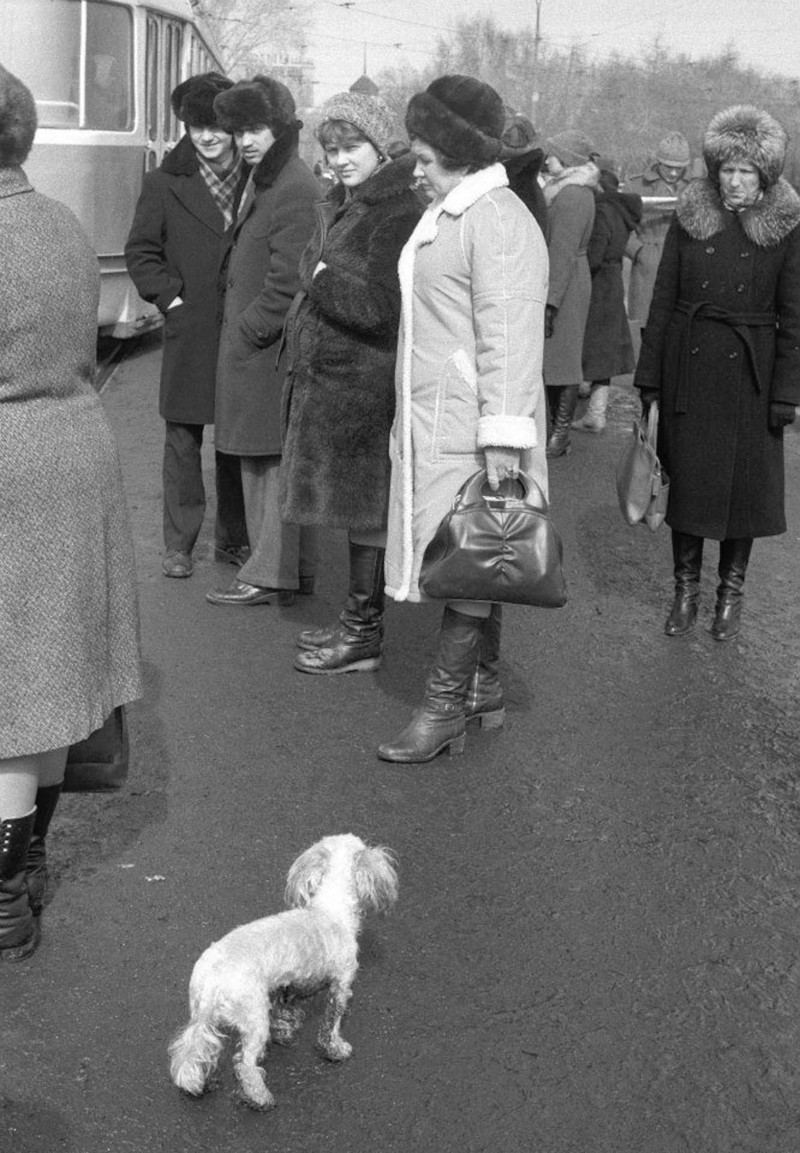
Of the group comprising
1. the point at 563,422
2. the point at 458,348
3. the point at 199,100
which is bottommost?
the point at 563,422

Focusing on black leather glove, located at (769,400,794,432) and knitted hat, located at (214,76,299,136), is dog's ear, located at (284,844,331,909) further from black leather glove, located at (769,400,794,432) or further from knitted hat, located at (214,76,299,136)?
knitted hat, located at (214,76,299,136)

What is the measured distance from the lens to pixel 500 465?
4.42 m

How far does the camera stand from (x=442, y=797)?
14.8ft

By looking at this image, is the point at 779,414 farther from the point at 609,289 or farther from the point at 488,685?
the point at 609,289

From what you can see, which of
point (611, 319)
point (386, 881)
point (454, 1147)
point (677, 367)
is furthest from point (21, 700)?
point (611, 319)

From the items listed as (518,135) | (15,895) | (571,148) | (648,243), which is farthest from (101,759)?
(648,243)

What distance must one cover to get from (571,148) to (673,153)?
12.0 feet

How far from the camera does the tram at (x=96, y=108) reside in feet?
36.9

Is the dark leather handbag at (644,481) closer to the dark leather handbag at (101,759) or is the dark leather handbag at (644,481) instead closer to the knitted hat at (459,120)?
the knitted hat at (459,120)

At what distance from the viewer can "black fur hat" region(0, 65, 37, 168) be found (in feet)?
9.93

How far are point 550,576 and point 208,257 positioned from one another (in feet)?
8.97

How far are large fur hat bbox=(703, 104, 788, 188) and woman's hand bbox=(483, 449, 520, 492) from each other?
193 centimetres

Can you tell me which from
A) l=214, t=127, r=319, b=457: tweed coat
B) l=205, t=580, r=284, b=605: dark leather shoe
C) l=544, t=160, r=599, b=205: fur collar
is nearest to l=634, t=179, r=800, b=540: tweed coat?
l=214, t=127, r=319, b=457: tweed coat

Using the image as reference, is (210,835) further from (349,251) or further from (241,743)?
(349,251)
